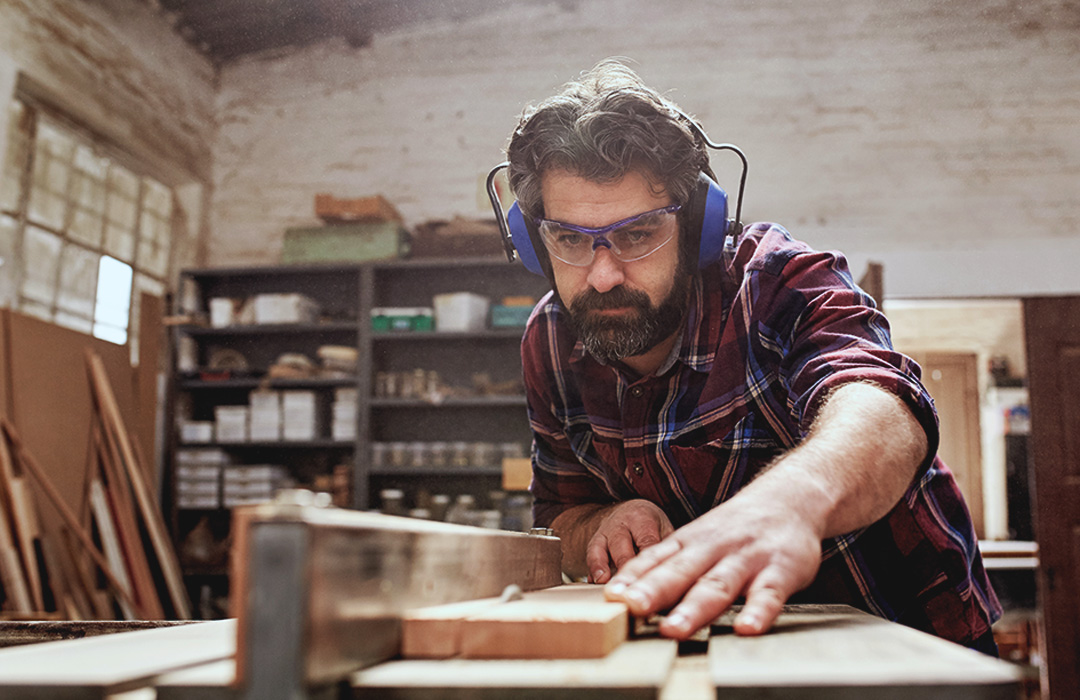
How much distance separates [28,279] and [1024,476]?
7622 millimetres

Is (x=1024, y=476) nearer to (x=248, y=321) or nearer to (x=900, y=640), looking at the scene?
(x=248, y=321)

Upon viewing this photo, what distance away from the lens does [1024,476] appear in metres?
6.97

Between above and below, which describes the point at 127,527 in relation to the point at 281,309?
below

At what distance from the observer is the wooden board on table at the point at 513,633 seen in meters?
0.50

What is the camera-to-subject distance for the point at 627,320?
53.9 inches

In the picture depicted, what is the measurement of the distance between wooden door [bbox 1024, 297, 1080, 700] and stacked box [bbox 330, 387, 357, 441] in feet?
12.4

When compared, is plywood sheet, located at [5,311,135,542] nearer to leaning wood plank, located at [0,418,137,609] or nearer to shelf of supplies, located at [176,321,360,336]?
leaning wood plank, located at [0,418,137,609]

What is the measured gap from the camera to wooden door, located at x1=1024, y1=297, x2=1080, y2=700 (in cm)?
405

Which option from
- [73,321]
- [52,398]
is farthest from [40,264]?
[52,398]

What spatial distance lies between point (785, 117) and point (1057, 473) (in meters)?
2.57

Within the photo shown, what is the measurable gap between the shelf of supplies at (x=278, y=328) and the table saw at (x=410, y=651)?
13.8 ft

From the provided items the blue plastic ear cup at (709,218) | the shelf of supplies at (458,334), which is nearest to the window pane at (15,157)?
the shelf of supplies at (458,334)

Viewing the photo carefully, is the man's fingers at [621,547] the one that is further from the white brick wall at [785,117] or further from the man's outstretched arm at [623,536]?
the white brick wall at [785,117]

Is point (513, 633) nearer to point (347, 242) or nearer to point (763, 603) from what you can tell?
point (763, 603)
